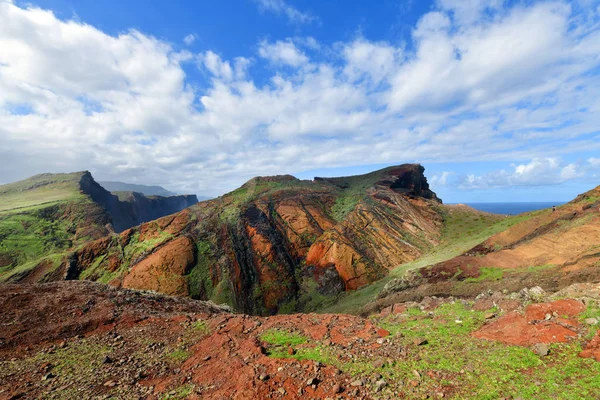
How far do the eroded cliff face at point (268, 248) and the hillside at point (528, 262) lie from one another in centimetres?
1324

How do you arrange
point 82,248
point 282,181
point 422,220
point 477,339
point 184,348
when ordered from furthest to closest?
point 282,181 < point 422,220 < point 82,248 < point 184,348 < point 477,339

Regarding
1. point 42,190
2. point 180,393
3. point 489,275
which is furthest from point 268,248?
point 42,190

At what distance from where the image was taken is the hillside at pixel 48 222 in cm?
4234

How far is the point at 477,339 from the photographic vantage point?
34.2 feet

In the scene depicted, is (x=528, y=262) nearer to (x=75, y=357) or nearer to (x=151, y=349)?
(x=151, y=349)

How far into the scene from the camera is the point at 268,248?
42750 mm

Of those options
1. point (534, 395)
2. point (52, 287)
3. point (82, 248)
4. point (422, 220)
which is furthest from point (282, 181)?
point (534, 395)

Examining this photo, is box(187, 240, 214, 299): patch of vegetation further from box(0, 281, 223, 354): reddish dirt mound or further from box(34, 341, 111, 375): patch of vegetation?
box(34, 341, 111, 375): patch of vegetation

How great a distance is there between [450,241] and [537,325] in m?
34.6

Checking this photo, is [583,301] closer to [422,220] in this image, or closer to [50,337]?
[50,337]

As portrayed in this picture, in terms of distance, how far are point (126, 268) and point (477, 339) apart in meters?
45.3

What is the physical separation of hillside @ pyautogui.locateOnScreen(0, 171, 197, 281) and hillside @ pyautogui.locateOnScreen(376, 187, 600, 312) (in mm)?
49956

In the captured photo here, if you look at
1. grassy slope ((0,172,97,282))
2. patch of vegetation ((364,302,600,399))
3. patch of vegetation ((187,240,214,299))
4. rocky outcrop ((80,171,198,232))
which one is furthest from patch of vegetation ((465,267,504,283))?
rocky outcrop ((80,171,198,232))

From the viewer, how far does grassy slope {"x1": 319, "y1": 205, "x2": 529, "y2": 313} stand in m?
31.1
